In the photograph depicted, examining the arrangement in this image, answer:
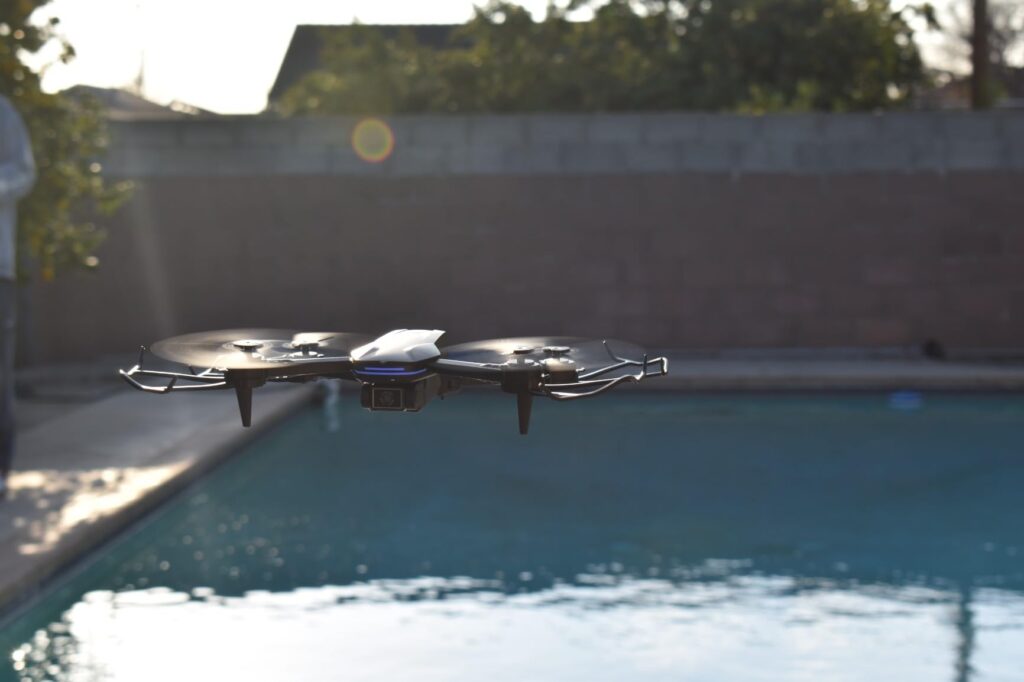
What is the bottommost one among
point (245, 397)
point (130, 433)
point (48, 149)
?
point (130, 433)

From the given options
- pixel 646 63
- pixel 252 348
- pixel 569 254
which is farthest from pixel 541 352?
pixel 646 63

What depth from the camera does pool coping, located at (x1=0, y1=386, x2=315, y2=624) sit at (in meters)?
5.82

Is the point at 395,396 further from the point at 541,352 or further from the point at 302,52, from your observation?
the point at 302,52

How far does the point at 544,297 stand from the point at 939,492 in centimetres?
541

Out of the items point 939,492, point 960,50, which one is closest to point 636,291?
point 939,492

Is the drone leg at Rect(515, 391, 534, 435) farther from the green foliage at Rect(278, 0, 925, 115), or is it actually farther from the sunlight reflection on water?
the green foliage at Rect(278, 0, 925, 115)

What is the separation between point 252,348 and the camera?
1578 millimetres

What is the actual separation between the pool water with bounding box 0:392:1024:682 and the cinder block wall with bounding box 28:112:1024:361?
272 cm

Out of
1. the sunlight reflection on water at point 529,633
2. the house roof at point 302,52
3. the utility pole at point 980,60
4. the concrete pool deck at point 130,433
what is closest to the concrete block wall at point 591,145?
the concrete pool deck at point 130,433

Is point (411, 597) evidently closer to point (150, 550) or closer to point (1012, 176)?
point (150, 550)

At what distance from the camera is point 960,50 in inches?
1387

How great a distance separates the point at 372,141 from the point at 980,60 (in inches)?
294

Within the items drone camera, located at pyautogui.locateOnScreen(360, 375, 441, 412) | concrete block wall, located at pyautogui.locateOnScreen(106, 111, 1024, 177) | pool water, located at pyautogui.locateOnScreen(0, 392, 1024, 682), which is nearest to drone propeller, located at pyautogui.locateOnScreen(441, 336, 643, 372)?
drone camera, located at pyautogui.locateOnScreen(360, 375, 441, 412)

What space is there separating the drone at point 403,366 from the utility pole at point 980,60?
15.9m
